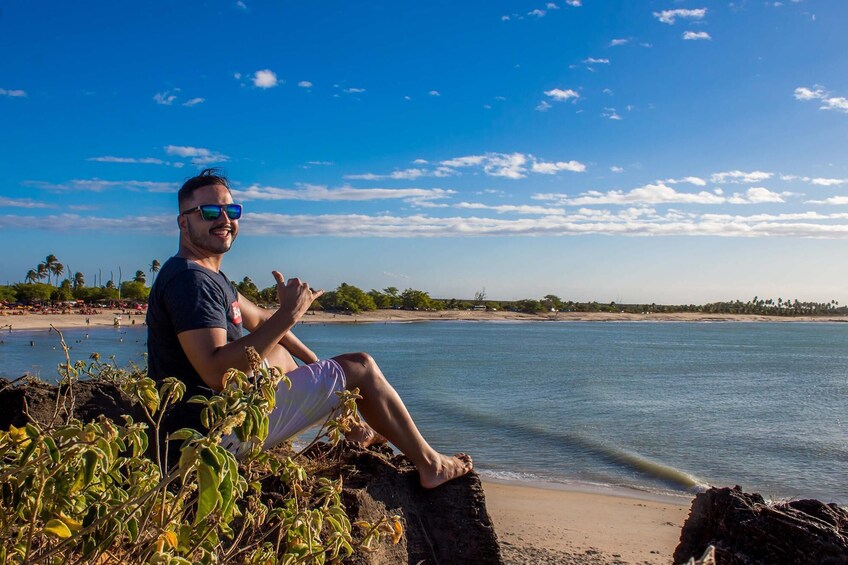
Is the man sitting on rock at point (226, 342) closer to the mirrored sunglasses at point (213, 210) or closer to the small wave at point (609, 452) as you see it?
the mirrored sunglasses at point (213, 210)

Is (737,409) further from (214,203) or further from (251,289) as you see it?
(251,289)

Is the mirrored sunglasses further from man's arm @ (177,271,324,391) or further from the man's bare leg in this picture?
the man's bare leg

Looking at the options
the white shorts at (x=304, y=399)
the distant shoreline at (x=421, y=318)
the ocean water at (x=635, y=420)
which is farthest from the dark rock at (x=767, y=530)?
the distant shoreline at (x=421, y=318)

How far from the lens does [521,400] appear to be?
1891 centimetres

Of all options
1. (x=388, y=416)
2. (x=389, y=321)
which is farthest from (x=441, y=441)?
(x=389, y=321)

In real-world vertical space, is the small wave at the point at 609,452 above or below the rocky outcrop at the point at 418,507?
below

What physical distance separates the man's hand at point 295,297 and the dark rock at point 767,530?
6.80ft

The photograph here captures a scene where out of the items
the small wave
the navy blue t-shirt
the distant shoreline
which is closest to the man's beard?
the navy blue t-shirt

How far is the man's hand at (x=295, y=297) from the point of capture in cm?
294

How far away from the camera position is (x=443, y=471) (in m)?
3.33

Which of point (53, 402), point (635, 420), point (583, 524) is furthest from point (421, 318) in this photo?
point (53, 402)

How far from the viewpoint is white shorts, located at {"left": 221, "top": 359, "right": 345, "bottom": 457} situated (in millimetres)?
2873

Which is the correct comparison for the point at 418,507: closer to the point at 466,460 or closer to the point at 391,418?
the point at 466,460

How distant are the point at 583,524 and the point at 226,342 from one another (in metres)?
5.76
